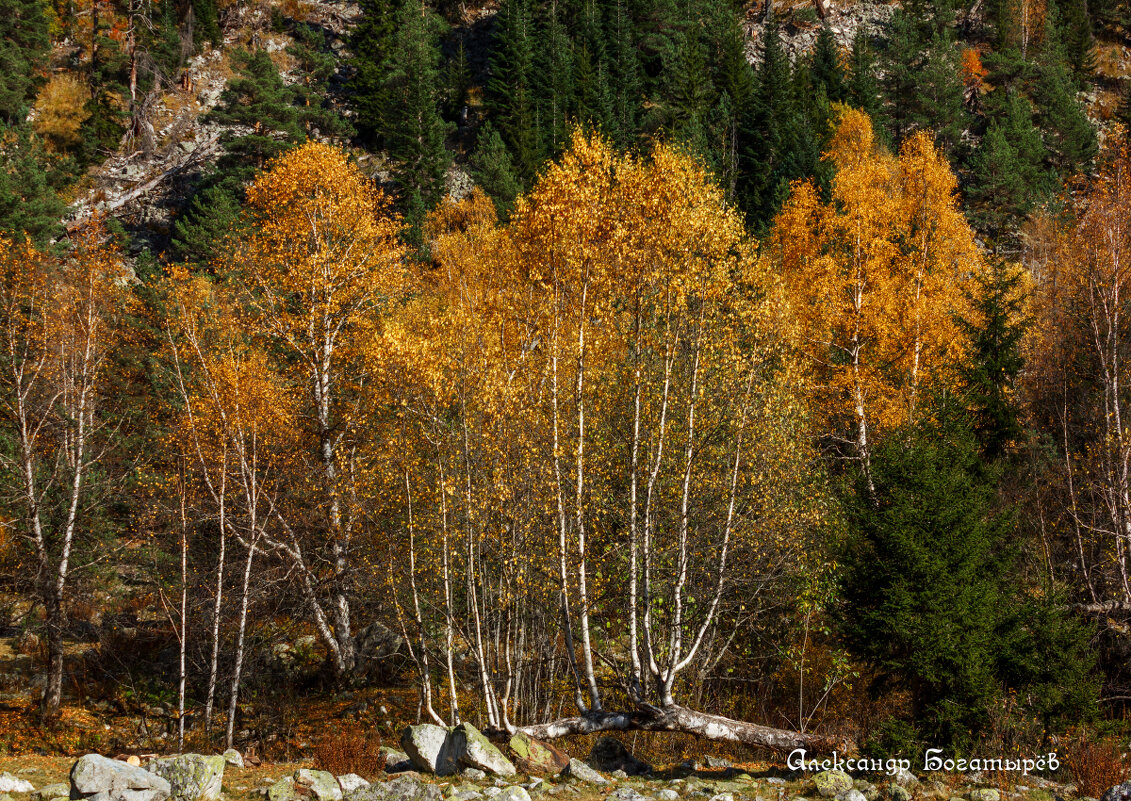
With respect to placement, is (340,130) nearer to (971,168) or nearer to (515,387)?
(971,168)

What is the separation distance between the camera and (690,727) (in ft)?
39.1

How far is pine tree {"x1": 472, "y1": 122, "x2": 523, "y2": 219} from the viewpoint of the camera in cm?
4488

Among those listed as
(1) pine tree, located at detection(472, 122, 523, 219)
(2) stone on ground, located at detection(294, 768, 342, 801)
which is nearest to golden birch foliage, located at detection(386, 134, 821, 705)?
(2) stone on ground, located at detection(294, 768, 342, 801)

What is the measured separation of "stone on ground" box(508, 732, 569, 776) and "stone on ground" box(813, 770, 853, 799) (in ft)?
12.0

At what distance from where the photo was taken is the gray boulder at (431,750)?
11.0 meters

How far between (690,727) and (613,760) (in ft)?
5.80

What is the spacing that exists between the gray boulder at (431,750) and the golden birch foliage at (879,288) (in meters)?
13.8

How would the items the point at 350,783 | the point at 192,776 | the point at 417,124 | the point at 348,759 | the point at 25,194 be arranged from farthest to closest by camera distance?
the point at 417,124, the point at 25,194, the point at 348,759, the point at 350,783, the point at 192,776

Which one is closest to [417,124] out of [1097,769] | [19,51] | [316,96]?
[316,96]

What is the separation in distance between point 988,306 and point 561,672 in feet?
44.1

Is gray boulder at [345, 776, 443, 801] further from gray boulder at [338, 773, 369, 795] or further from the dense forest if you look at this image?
the dense forest

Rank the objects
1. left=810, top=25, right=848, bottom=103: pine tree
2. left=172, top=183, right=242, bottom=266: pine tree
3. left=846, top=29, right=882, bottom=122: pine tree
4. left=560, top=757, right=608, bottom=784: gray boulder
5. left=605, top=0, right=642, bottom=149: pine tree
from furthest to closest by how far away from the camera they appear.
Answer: left=810, top=25, right=848, bottom=103: pine tree → left=605, top=0, right=642, bottom=149: pine tree → left=846, top=29, right=882, bottom=122: pine tree → left=172, top=183, right=242, bottom=266: pine tree → left=560, top=757, right=608, bottom=784: gray boulder

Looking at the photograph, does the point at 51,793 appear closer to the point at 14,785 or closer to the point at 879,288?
the point at 14,785

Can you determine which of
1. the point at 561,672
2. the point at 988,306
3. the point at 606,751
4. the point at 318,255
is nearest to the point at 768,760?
the point at 606,751
